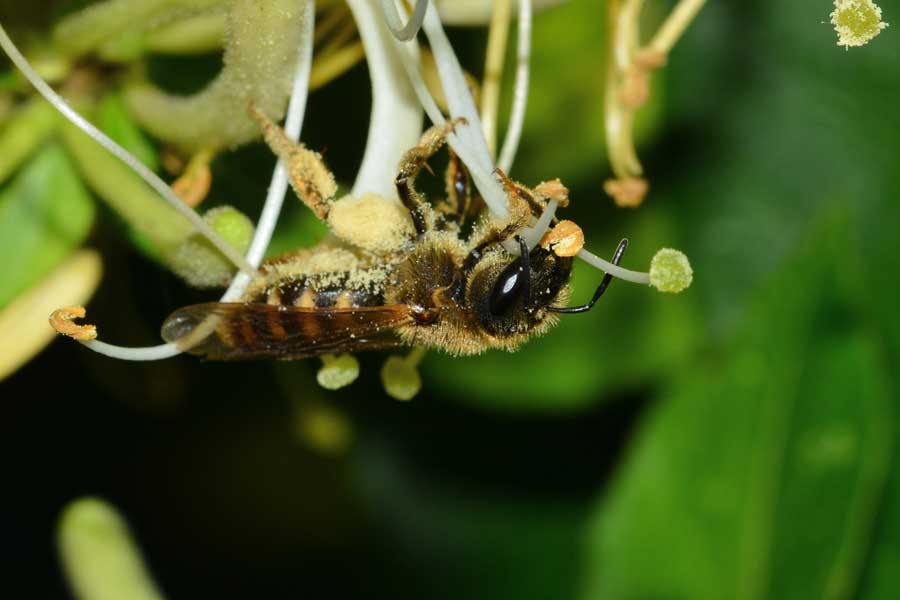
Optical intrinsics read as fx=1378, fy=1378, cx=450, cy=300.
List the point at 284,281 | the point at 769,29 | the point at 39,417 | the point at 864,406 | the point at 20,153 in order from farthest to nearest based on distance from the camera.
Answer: the point at 769,29
the point at 39,417
the point at 864,406
the point at 20,153
the point at 284,281

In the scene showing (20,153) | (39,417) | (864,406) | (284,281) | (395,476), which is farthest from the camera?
(395,476)

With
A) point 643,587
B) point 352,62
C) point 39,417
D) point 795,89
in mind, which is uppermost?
point 795,89

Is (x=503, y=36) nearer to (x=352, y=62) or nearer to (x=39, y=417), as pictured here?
(x=352, y=62)

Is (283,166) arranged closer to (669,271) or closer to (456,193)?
(456,193)

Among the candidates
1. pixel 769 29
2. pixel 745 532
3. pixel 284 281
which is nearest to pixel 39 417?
pixel 284 281

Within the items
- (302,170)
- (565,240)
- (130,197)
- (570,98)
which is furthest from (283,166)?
(570,98)

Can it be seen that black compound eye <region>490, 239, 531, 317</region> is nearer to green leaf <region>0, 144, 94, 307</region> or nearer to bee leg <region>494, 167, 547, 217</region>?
bee leg <region>494, 167, 547, 217</region>

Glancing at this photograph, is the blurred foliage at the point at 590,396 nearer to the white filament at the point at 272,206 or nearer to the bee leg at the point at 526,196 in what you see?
the white filament at the point at 272,206
